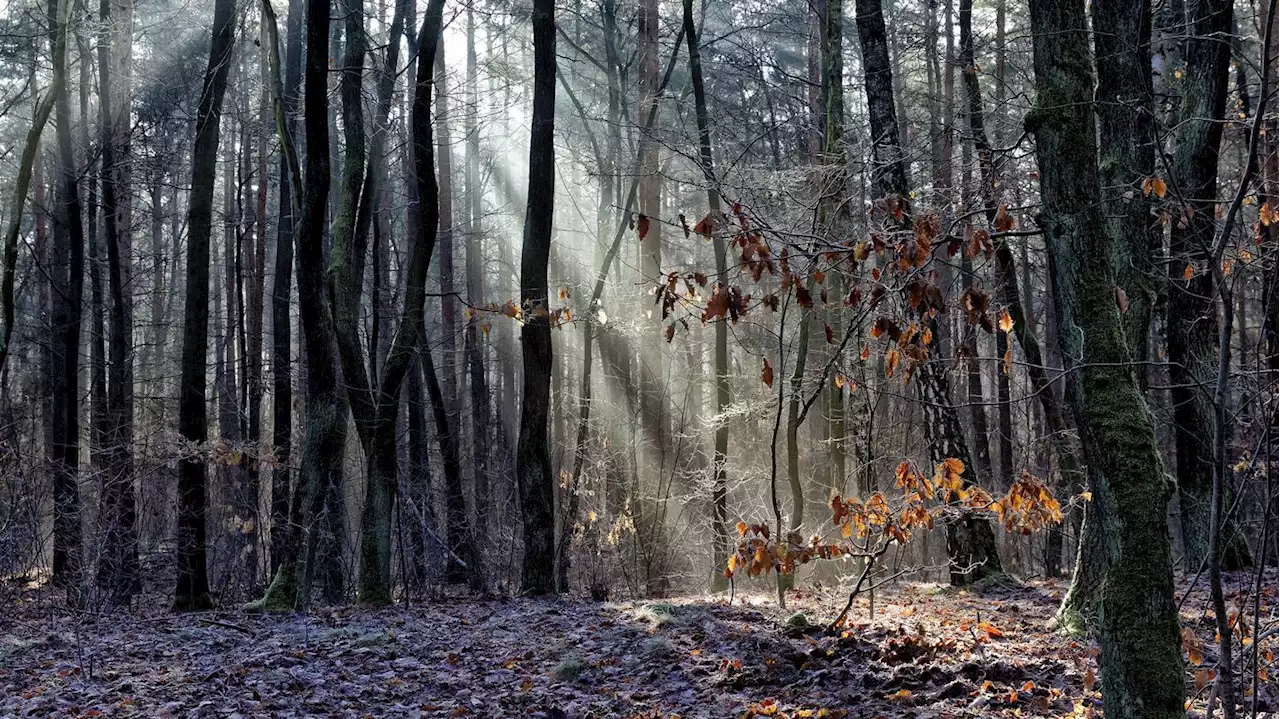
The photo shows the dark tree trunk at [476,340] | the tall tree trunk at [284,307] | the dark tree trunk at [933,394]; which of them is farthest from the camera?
the dark tree trunk at [476,340]

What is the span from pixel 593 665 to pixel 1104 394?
4067mm

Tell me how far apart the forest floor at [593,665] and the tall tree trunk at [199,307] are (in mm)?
2580

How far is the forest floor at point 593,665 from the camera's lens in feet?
18.1

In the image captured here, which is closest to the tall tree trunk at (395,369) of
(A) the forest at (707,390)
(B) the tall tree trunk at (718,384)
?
(A) the forest at (707,390)

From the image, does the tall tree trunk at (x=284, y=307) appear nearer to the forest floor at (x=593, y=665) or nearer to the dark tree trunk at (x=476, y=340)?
the dark tree trunk at (x=476, y=340)

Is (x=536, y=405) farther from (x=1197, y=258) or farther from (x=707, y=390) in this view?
(x=707, y=390)

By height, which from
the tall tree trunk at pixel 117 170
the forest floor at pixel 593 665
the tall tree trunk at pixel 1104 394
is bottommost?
the forest floor at pixel 593 665

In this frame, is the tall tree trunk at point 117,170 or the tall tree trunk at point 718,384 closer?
the tall tree trunk at point 718,384

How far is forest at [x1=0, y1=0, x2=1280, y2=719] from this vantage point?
161 inches

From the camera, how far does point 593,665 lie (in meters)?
6.79

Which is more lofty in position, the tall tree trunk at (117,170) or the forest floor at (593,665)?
the tall tree trunk at (117,170)

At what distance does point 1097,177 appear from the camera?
4.07m

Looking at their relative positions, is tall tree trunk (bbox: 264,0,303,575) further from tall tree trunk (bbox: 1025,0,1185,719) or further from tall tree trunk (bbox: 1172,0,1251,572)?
tall tree trunk (bbox: 1025,0,1185,719)

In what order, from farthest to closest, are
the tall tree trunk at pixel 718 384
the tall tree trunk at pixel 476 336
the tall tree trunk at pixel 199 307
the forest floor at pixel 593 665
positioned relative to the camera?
the tall tree trunk at pixel 476 336, the tall tree trunk at pixel 718 384, the tall tree trunk at pixel 199 307, the forest floor at pixel 593 665
